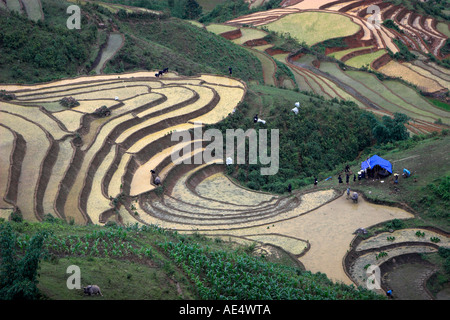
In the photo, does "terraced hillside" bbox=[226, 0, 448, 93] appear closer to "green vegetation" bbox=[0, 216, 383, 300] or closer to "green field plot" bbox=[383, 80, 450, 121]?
"green field plot" bbox=[383, 80, 450, 121]

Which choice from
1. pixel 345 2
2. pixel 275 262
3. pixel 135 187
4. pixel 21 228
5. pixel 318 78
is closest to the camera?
pixel 21 228

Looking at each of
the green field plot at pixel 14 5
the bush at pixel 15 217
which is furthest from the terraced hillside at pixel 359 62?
the bush at pixel 15 217

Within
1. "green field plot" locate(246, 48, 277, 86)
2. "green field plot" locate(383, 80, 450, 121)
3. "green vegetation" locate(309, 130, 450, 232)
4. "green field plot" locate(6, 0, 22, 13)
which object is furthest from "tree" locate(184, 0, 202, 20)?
"green vegetation" locate(309, 130, 450, 232)

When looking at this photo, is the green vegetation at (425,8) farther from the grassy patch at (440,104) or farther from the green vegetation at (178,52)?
the green vegetation at (178,52)

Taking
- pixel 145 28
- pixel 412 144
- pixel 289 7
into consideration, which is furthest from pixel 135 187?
pixel 289 7

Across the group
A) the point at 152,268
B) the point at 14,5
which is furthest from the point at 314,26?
the point at 152,268

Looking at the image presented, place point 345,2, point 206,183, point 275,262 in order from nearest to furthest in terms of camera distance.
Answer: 1. point 275,262
2. point 206,183
3. point 345,2
